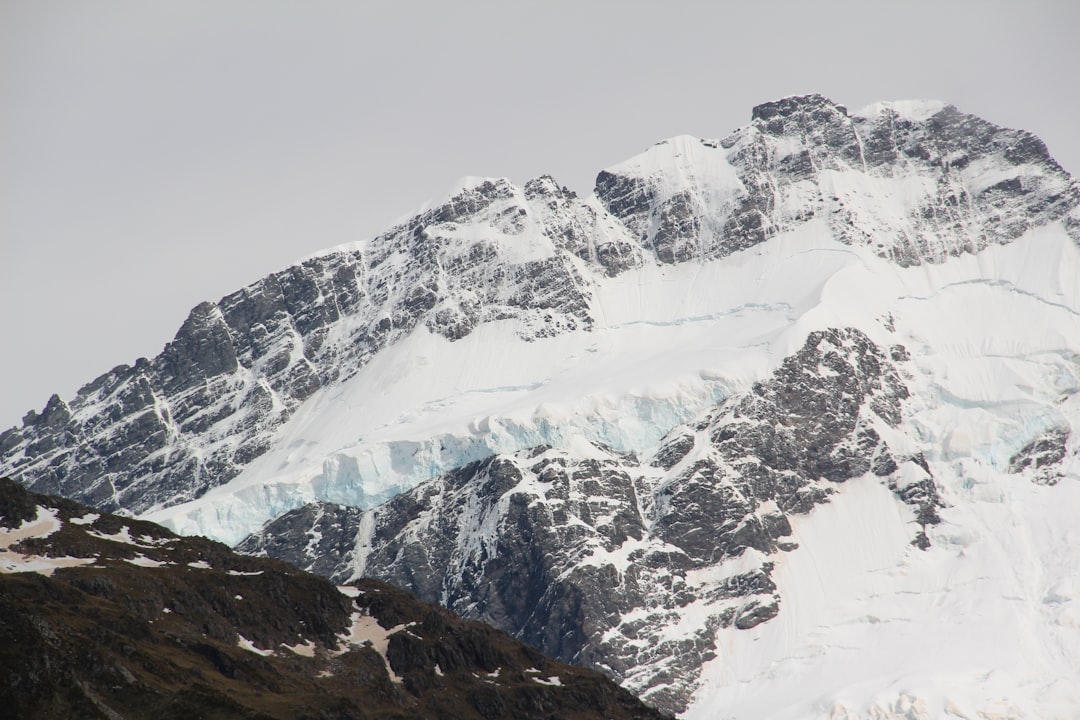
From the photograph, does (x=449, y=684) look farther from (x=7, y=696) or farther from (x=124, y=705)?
(x=7, y=696)

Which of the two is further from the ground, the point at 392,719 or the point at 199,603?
the point at 199,603

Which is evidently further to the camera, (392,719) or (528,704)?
(528,704)

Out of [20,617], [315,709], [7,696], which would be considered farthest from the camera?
[315,709]

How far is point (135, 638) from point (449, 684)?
137 feet

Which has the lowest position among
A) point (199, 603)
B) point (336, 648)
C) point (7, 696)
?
point (336, 648)

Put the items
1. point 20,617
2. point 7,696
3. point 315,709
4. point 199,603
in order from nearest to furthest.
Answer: point 7,696
point 20,617
point 315,709
point 199,603

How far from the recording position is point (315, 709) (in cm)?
16312

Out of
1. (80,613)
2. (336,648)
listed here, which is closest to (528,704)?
(336,648)

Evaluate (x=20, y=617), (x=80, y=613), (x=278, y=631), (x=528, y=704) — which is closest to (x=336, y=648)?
(x=278, y=631)

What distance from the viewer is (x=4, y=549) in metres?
194

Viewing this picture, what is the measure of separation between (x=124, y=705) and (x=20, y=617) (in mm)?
14270

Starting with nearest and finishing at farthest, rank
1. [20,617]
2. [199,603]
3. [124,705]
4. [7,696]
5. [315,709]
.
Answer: [7,696] → [20,617] → [124,705] → [315,709] → [199,603]

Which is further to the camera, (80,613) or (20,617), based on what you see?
(80,613)

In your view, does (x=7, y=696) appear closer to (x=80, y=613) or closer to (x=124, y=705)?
(x=124, y=705)
